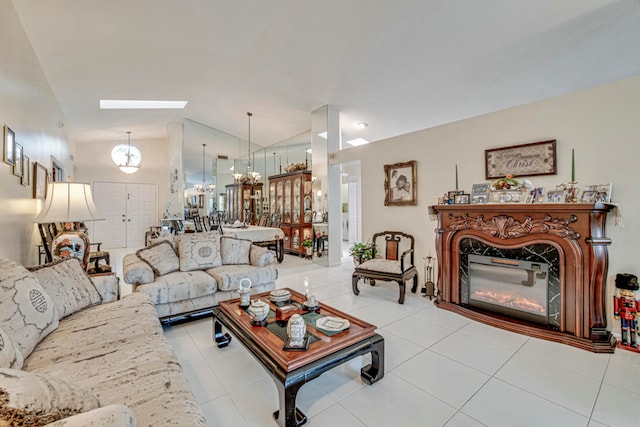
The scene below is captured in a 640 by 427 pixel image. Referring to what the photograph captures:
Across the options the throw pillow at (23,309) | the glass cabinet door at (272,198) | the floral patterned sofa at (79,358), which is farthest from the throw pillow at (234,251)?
the glass cabinet door at (272,198)

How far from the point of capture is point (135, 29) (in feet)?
9.69

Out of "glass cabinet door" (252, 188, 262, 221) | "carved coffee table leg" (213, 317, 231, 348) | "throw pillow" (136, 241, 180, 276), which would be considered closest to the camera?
"carved coffee table leg" (213, 317, 231, 348)

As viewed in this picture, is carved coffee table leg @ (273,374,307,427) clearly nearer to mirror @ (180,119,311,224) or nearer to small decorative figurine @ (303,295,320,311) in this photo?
small decorative figurine @ (303,295,320,311)

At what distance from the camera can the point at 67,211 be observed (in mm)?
2693

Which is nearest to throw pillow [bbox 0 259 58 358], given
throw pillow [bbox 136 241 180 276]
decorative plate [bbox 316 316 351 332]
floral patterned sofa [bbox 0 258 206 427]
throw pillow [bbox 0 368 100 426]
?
floral patterned sofa [bbox 0 258 206 427]

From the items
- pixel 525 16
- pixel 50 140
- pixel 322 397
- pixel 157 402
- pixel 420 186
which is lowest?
pixel 322 397

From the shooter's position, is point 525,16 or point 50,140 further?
point 50,140

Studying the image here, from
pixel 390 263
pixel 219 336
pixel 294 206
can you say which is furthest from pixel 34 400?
pixel 294 206

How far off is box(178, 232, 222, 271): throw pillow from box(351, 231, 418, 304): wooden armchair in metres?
1.90

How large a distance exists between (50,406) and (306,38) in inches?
147

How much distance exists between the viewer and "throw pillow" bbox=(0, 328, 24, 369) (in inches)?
40.5

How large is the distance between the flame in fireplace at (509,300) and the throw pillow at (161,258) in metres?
3.53

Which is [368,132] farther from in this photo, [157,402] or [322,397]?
[157,402]

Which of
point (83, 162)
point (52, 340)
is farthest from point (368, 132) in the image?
point (83, 162)
